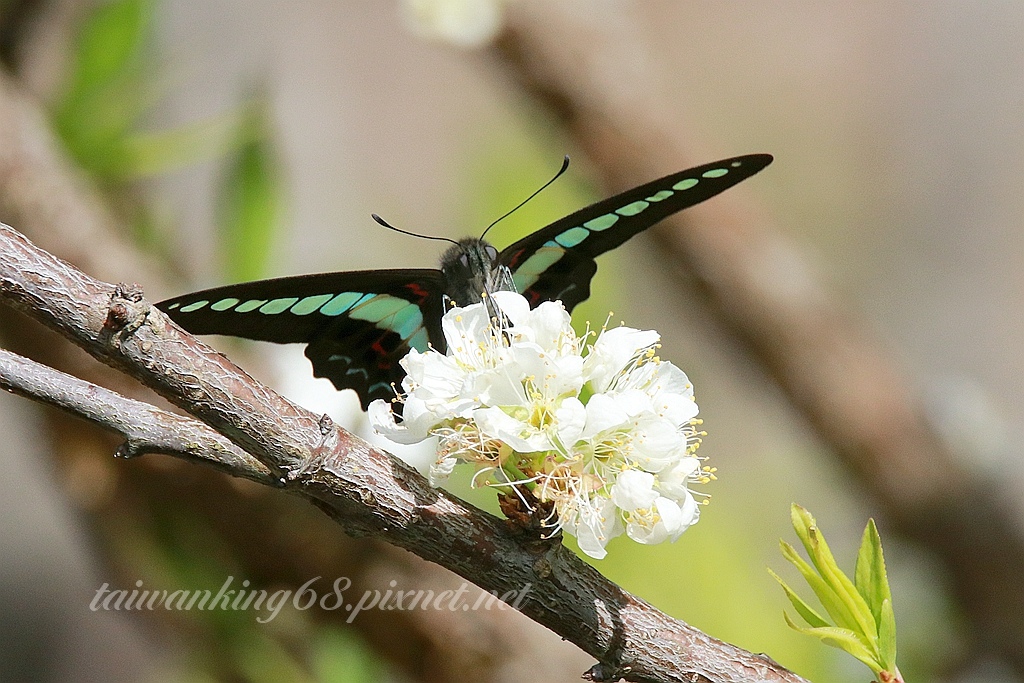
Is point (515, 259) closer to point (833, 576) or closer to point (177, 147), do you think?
point (833, 576)

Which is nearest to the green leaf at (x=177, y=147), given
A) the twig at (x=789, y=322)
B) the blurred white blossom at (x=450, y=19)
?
the blurred white blossom at (x=450, y=19)

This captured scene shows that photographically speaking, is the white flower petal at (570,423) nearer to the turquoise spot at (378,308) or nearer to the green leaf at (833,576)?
the green leaf at (833,576)

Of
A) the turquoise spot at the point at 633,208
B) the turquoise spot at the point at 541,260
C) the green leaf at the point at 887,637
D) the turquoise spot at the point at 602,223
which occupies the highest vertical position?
the turquoise spot at the point at 633,208

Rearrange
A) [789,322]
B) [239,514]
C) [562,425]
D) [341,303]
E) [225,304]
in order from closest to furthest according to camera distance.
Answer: [562,425] → [225,304] → [341,303] → [239,514] → [789,322]

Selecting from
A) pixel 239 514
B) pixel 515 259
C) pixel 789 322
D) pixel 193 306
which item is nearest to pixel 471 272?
pixel 515 259

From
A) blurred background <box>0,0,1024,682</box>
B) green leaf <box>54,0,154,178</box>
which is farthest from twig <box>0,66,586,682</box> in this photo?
green leaf <box>54,0,154,178</box>

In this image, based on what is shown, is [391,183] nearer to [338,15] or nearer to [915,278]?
[338,15]

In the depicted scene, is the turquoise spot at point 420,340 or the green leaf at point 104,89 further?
the green leaf at point 104,89
